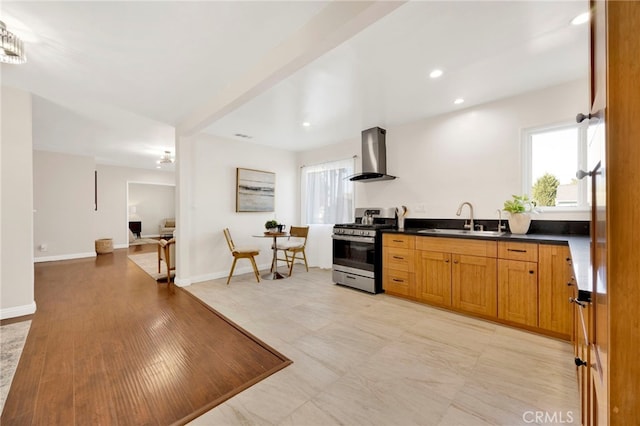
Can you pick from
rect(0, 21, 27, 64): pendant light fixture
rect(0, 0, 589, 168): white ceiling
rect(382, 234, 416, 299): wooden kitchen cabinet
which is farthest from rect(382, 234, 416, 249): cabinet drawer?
rect(0, 21, 27, 64): pendant light fixture

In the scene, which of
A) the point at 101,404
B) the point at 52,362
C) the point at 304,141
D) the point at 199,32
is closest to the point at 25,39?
the point at 199,32

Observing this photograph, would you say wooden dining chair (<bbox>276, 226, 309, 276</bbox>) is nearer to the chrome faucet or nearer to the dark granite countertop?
the dark granite countertop

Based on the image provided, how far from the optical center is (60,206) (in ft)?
19.6

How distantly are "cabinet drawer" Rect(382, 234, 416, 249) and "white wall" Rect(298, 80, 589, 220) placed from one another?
633 mm

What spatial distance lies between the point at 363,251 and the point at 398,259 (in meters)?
0.53

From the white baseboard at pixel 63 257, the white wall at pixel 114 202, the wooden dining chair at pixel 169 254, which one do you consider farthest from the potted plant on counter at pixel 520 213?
the white wall at pixel 114 202

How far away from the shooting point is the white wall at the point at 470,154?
275 centimetres

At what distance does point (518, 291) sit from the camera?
2.44 meters

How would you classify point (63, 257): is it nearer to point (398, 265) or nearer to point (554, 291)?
point (398, 265)

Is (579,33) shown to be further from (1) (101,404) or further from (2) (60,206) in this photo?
(2) (60,206)

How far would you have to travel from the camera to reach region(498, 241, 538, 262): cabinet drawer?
92.7 inches

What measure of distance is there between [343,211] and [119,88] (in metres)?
3.61

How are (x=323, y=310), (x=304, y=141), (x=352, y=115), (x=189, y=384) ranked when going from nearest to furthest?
(x=189, y=384) < (x=323, y=310) < (x=352, y=115) < (x=304, y=141)

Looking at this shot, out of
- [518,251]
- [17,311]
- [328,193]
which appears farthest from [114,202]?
[518,251]
